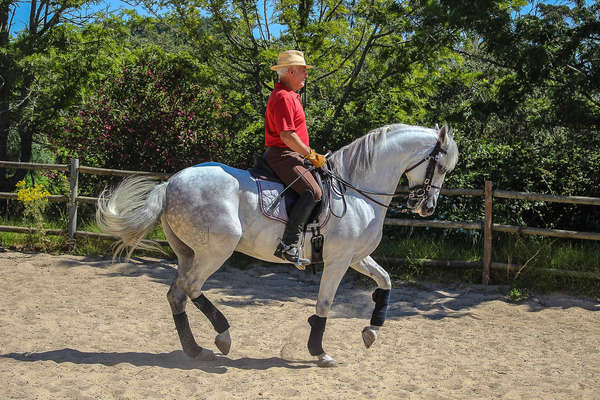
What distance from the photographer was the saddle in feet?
15.7

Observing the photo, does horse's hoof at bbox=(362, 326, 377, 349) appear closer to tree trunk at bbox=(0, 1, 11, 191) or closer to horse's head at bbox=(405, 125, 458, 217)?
horse's head at bbox=(405, 125, 458, 217)

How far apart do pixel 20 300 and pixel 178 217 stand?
3069mm

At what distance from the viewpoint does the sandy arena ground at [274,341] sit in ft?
14.2

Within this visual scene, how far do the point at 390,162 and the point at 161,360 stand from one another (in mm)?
2654

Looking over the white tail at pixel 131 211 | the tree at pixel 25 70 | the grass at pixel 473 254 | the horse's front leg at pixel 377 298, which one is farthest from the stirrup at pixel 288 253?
the tree at pixel 25 70

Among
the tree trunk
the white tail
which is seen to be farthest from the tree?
the white tail

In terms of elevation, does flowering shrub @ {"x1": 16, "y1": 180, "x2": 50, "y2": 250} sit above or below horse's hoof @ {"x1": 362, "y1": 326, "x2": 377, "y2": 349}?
above

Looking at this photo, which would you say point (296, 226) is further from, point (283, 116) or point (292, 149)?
point (283, 116)

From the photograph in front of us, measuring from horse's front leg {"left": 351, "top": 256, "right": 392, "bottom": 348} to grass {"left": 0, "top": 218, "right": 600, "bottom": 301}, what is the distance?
3.15 metres

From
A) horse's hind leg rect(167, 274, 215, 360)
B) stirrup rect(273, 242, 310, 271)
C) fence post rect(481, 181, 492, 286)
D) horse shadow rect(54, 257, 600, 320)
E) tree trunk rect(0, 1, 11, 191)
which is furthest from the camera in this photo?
tree trunk rect(0, 1, 11, 191)

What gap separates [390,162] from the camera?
16.8ft

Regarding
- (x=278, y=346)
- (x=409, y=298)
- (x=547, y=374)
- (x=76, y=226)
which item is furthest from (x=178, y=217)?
(x=76, y=226)

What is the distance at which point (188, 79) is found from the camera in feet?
34.1

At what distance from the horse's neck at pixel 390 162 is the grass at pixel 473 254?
3.51m
